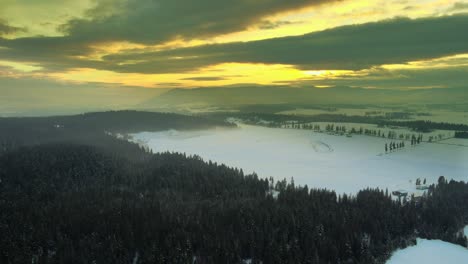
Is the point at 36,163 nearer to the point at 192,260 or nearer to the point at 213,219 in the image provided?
the point at 213,219

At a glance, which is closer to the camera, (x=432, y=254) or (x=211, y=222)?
(x=432, y=254)

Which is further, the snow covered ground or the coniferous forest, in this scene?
the coniferous forest

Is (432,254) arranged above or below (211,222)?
below

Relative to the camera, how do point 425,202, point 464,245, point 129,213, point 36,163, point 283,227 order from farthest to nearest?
point 36,163
point 425,202
point 129,213
point 283,227
point 464,245

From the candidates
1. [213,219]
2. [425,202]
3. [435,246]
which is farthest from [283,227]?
[425,202]

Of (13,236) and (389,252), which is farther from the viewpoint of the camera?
(13,236)
